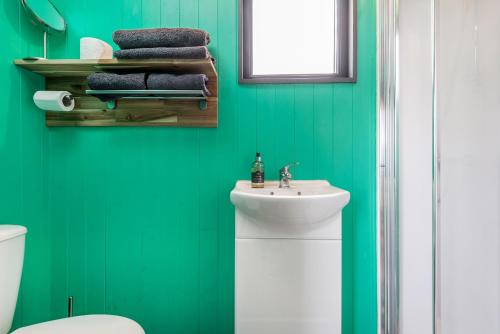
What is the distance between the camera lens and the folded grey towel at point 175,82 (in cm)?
123

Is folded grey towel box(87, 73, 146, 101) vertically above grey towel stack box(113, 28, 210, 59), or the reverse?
grey towel stack box(113, 28, 210, 59)

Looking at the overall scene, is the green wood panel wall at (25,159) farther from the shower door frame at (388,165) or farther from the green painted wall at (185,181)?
the shower door frame at (388,165)

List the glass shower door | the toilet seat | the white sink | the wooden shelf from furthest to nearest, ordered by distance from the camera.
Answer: the wooden shelf → the white sink → the toilet seat → the glass shower door

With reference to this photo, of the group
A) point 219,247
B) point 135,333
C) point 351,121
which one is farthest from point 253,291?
point 351,121

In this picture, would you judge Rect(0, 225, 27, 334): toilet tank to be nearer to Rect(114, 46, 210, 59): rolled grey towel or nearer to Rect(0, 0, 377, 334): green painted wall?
Rect(0, 0, 377, 334): green painted wall

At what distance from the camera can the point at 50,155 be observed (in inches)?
57.2

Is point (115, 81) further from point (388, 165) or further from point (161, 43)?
point (388, 165)

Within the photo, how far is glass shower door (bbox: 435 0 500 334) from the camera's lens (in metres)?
0.84

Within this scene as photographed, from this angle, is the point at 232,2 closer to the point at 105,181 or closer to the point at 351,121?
the point at 351,121

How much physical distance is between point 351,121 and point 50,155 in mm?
1516

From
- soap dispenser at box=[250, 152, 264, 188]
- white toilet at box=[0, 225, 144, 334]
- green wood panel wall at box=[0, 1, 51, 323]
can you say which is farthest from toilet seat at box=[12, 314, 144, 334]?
soap dispenser at box=[250, 152, 264, 188]

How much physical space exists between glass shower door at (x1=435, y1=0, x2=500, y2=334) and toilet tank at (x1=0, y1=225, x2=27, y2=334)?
150 centimetres

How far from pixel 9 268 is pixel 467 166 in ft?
5.25

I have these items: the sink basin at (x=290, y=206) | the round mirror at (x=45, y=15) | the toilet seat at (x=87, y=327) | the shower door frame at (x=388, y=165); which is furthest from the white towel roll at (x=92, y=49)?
the shower door frame at (x=388, y=165)
